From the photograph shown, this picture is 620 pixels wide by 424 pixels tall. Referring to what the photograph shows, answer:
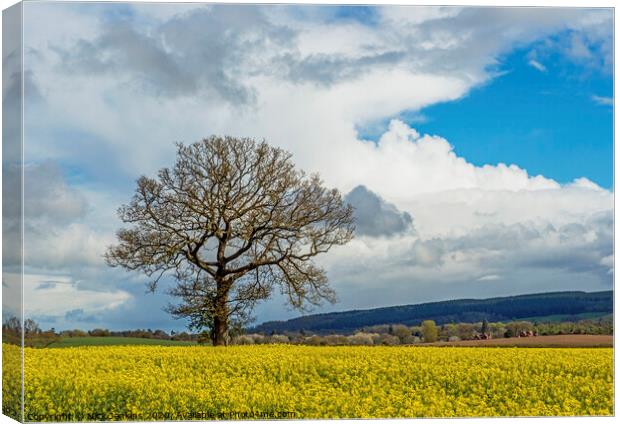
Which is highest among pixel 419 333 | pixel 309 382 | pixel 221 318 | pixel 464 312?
pixel 221 318

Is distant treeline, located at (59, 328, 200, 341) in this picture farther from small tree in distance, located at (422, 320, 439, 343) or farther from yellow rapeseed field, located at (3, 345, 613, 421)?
small tree in distance, located at (422, 320, 439, 343)

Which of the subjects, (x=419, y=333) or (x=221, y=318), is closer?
(x=419, y=333)

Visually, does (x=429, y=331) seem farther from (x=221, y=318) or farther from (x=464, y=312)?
(x=221, y=318)

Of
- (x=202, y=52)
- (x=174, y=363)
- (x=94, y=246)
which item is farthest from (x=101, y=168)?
(x=174, y=363)

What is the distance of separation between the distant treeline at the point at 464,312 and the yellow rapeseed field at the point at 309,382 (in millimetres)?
322

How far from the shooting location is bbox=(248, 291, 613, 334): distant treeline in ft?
46.4

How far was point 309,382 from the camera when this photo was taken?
46.1 ft

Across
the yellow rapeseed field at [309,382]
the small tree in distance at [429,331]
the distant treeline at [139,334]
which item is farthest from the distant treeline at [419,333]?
the distant treeline at [139,334]

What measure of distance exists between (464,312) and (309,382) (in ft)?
7.38

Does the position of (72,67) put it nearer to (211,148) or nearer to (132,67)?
(132,67)

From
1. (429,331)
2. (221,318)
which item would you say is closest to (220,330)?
(221,318)

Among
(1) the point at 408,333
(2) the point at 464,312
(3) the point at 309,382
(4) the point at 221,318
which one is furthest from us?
(4) the point at 221,318

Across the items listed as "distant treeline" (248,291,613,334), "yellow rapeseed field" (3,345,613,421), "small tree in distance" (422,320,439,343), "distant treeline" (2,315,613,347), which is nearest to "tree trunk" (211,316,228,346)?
"distant treeline" (2,315,613,347)

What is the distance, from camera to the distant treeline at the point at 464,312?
14.2 metres
